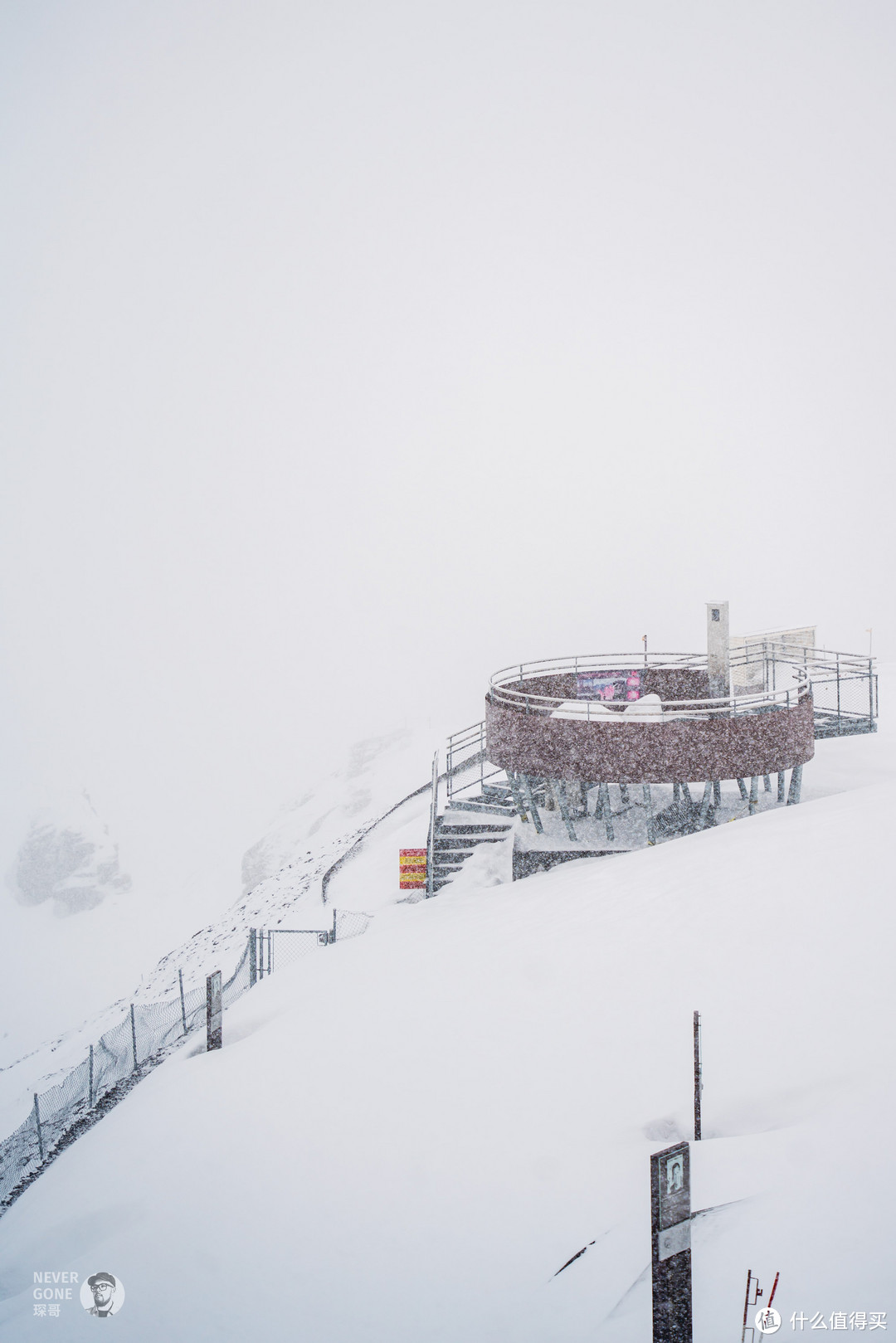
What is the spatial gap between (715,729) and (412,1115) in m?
11.2

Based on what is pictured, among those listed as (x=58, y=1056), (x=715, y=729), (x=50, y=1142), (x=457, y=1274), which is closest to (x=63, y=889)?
(x=58, y=1056)

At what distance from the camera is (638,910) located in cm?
1341

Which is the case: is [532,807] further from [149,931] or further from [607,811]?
[149,931]

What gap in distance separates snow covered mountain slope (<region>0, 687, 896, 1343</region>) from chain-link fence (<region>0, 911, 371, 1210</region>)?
1749 millimetres

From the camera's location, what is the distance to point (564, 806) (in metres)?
20.2

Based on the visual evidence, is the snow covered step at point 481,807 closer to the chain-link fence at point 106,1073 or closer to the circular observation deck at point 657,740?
the circular observation deck at point 657,740

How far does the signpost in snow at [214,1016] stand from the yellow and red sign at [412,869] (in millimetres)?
7326

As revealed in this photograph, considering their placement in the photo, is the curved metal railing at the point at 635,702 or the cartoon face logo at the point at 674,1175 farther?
the curved metal railing at the point at 635,702

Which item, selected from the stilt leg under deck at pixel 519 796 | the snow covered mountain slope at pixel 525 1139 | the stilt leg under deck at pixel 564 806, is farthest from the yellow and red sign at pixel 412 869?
the snow covered mountain slope at pixel 525 1139

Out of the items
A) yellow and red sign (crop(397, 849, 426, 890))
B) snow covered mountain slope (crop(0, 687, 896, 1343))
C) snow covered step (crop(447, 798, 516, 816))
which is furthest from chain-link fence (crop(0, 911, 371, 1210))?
snow covered step (crop(447, 798, 516, 816))

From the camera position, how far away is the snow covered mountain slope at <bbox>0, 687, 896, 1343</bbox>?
22.4 feet

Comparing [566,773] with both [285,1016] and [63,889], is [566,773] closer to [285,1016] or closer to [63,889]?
[285,1016]
